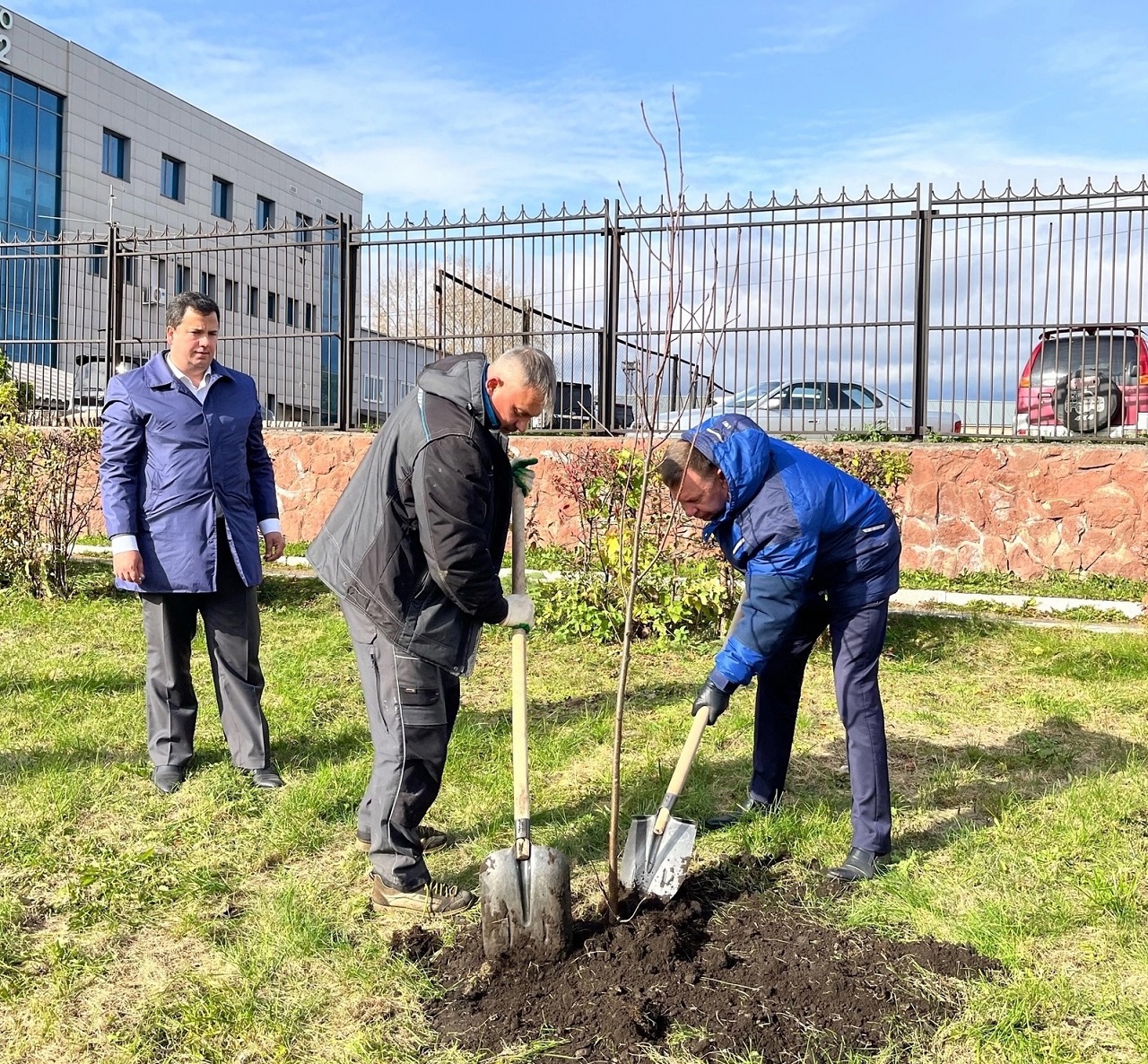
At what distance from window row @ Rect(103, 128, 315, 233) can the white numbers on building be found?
175 inches

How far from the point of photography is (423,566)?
123 inches

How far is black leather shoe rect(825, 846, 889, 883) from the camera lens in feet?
11.2

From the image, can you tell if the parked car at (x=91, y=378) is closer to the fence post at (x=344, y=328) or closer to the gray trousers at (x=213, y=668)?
the fence post at (x=344, y=328)

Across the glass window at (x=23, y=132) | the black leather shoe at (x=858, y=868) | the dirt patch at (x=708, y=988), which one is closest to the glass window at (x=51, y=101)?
the glass window at (x=23, y=132)

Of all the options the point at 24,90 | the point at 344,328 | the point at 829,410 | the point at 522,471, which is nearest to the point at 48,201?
the point at 24,90

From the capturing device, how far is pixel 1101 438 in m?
8.72

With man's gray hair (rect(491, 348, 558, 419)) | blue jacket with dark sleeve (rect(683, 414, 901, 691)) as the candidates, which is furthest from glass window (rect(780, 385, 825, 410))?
man's gray hair (rect(491, 348, 558, 419))

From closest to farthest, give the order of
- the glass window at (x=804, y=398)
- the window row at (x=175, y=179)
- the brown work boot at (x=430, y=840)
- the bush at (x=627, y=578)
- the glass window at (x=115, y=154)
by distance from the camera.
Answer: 1. the brown work boot at (x=430, y=840)
2. the bush at (x=627, y=578)
3. the glass window at (x=804, y=398)
4. the glass window at (x=115, y=154)
5. the window row at (x=175, y=179)

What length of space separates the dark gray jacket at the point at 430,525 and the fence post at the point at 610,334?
639 centimetres

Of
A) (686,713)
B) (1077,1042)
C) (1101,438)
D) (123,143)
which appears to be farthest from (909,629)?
(123,143)

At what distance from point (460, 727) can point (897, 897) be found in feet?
7.40

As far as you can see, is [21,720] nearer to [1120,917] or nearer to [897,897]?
[897,897]

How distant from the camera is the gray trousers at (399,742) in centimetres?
315

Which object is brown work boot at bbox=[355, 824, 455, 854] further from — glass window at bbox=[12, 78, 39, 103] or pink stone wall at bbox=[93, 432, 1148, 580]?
glass window at bbox=[12, 78, 39, 103]
